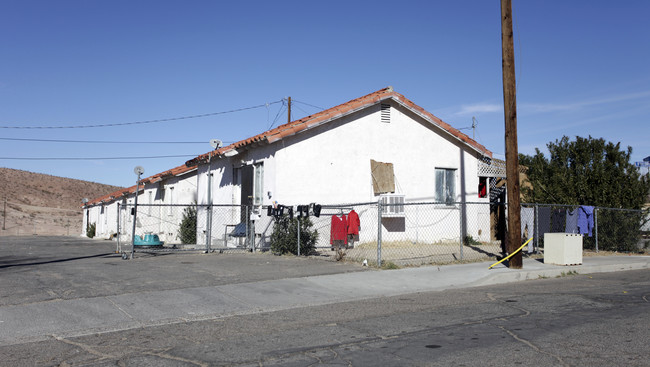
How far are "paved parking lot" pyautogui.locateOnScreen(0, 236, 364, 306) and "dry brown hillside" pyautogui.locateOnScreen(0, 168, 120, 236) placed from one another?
4512 centimetres

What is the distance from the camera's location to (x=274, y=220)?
641 inches

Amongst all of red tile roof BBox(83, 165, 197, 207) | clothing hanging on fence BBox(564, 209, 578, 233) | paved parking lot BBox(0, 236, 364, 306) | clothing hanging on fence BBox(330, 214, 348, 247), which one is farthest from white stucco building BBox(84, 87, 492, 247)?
red tile roof BBox(83, 165, 197, 207)

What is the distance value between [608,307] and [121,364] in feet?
23.2

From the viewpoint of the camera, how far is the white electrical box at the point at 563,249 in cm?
1399

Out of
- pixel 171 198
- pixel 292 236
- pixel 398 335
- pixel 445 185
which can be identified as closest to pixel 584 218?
pixel 445 185

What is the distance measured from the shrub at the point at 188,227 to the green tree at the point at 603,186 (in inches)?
575

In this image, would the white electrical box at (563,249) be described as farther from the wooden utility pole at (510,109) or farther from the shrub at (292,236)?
the shrub at (292,236)

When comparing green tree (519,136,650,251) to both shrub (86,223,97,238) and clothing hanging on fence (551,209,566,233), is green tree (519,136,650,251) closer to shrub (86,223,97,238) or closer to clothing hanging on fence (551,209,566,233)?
clothing hanging on fence (551,209,566,233)

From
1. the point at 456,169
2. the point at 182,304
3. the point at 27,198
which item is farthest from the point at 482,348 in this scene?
the point at 27,198

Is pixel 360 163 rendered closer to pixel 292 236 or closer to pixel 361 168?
pixel 361 168

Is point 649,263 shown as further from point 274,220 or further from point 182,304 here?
point 182,304

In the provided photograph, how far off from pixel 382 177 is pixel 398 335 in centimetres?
1244

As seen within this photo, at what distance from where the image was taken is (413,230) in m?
19.2

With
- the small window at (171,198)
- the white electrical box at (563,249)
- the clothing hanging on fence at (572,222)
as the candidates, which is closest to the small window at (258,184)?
the white electrical box at (563,249)
